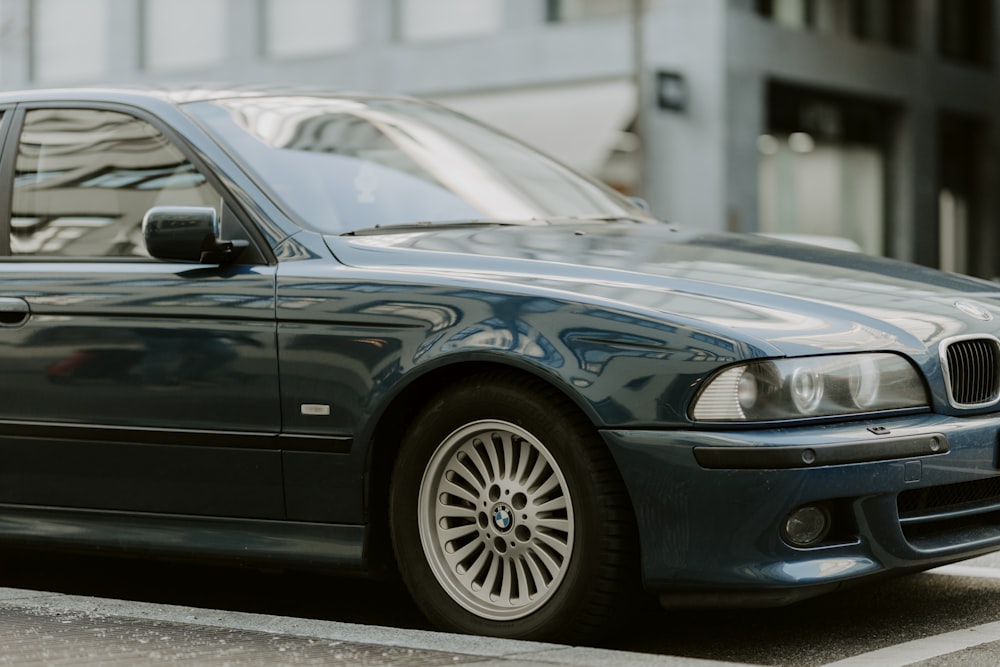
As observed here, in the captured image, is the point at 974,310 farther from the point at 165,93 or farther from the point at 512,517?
the point at 165,93

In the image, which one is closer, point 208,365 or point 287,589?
point 208,365

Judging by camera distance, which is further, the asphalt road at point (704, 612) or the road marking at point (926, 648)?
the asphalt road at point (704, 612)

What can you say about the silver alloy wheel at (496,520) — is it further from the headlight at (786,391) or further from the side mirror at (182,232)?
the side mirror at (182,232)

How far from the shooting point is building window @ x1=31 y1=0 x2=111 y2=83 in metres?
30.8

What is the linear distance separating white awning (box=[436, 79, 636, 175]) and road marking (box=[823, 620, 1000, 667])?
19284mm

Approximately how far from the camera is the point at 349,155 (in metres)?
5.41

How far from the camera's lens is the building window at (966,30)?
103ft

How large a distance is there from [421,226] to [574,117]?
65.3 feet

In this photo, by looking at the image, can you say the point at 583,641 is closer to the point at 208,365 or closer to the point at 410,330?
the point at 410,330

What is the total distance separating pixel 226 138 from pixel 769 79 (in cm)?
2085

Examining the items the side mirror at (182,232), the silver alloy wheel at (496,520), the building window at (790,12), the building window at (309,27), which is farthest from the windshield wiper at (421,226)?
the building window at (309,27)

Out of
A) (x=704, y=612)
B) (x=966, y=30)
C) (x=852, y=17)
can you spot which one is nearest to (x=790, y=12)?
(x=852, y=17)

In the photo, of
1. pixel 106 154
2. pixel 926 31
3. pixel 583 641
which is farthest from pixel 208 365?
pixel 926 31

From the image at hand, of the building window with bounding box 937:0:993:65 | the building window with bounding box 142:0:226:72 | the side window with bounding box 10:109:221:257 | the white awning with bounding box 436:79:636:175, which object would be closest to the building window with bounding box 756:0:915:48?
the building window with bounding box 937:0:993:65
